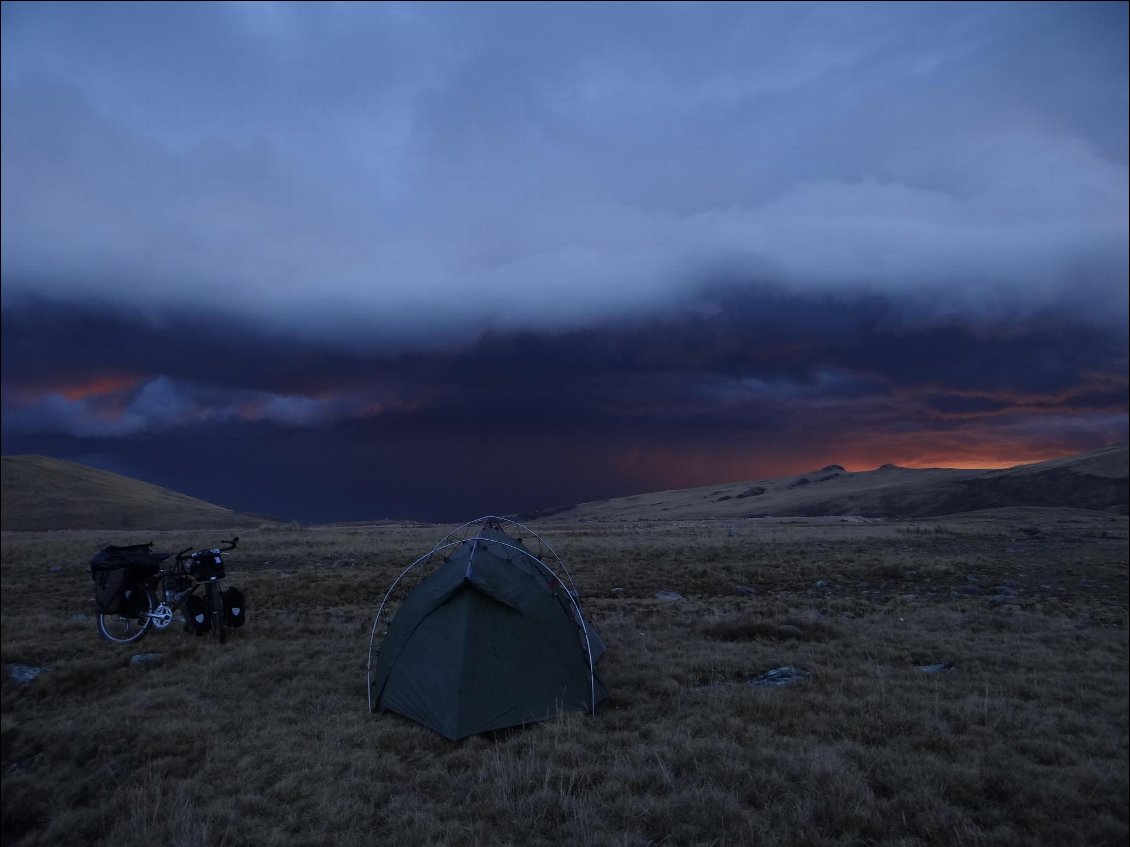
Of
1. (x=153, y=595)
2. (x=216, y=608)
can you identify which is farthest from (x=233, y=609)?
(x=153, y=595)

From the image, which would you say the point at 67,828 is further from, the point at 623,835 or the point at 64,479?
the point at 64,479

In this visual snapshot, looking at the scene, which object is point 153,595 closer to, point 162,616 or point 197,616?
point 162,616

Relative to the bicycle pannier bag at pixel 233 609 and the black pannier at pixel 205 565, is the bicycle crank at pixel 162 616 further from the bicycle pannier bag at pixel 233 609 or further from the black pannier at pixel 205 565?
the bicycle pannier bag at pixel 233 609

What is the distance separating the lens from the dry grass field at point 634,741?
277 inches

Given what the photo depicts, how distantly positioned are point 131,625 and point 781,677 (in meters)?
14.4

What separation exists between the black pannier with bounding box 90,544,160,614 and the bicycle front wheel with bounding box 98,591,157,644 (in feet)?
0.45

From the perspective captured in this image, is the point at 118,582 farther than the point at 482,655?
Yes

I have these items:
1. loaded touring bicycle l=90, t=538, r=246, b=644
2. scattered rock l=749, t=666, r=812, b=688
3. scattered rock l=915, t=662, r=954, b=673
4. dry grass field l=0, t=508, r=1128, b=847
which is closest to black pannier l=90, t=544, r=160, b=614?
loaded touring bicycle l=90, t=538, r=246, b=644

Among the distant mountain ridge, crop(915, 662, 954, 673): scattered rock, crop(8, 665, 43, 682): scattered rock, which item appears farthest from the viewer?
the distant mountain ridge

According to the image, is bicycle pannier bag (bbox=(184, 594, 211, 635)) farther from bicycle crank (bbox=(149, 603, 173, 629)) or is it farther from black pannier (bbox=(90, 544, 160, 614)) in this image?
black pannier (bbox=(90, 544, 160, 614))

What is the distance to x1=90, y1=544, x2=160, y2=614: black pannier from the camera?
14.1m

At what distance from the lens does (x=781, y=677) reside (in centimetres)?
1195

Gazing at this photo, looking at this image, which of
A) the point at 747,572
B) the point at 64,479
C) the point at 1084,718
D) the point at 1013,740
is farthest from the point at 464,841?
the point at 64,479

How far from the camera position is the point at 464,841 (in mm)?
6594
